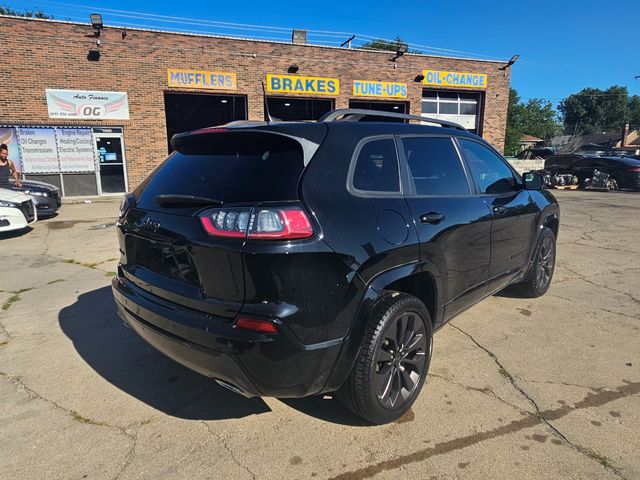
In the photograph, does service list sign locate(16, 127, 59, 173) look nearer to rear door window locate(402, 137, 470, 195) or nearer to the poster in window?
the poster in window

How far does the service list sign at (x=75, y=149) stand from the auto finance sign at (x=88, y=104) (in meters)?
0.57

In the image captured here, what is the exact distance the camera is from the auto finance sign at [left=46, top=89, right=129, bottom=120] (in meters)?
15.8

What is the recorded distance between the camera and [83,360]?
3578mm

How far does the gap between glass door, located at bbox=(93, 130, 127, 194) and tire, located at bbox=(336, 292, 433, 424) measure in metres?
16.8

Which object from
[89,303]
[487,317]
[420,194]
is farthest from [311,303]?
[89,303]

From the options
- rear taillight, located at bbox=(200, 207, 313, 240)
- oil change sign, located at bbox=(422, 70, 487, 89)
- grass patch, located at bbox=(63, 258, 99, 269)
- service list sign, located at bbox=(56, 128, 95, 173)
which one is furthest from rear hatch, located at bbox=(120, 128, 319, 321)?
oil change sign, located at bbox=(422, 70, 487, 89)

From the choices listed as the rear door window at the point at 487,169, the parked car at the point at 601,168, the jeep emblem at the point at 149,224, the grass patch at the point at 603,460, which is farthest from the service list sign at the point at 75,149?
the parked car at the point at 601,168

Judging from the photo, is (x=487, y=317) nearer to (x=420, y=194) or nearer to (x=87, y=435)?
(x=420, y=194)

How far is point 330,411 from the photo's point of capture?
290 cm

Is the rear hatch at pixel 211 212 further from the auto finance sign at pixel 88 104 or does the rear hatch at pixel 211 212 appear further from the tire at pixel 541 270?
the auto finance sign at pixel 88 104

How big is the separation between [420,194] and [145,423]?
2.31m

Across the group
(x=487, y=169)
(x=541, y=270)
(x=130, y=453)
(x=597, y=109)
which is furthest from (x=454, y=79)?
(x=597, y=109)

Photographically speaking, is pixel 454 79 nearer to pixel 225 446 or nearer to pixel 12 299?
pixel 12 299

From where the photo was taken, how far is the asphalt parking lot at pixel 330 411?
2398 mm
